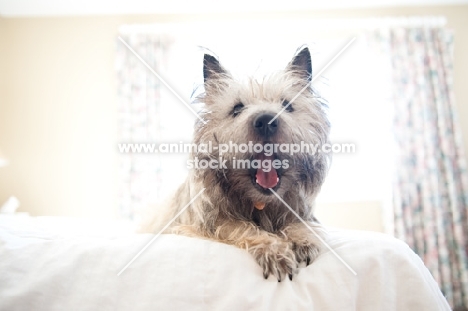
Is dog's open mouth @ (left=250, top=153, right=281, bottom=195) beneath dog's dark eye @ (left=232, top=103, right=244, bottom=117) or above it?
beneath

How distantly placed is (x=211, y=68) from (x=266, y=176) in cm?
56

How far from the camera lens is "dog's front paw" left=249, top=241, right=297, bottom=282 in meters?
0.90

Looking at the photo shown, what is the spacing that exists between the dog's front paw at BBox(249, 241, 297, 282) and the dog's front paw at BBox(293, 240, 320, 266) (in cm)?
3

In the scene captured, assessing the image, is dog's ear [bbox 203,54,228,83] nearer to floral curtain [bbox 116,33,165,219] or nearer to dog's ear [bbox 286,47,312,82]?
dog's ear [bbox 286,47,312,82]

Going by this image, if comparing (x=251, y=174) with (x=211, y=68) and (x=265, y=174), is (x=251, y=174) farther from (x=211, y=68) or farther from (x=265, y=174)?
(x=211, y=68)

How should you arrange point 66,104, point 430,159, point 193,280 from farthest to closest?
point 66,104
point 430,159
point 193,280

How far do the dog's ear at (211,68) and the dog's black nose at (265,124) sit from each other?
385 mm

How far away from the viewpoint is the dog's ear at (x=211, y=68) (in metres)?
1.42

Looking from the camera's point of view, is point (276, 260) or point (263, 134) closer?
point (276, 260)

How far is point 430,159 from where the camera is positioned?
358cm

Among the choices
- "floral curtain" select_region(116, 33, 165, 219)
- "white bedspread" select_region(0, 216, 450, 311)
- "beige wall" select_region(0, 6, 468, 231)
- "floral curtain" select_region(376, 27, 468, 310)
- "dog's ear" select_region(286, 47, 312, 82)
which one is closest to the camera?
"white bedspread" select_region(0, 216, 450, 311)

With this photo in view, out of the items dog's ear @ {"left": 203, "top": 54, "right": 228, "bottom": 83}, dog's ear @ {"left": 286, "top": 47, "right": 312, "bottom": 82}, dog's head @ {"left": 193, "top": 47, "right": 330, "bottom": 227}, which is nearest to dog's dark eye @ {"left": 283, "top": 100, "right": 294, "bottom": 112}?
dog's head @ {"left": 193, "top": 47, "right": 330, "bottom": 227}

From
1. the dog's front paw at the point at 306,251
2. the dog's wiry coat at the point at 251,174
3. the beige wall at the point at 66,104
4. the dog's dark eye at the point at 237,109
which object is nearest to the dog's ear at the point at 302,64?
the dog's wiry coat at the point at 251,174

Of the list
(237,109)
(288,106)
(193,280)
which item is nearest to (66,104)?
(237,109)
